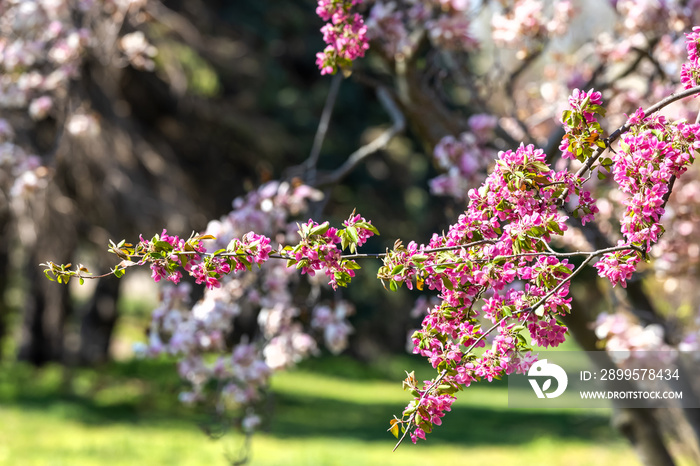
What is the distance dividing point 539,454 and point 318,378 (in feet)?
21.5

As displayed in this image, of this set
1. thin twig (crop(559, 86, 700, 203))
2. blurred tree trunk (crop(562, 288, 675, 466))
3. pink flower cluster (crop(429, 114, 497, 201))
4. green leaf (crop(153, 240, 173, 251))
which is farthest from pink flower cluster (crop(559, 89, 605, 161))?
blurred tree trunk (crop(562, 288, 675, 466))

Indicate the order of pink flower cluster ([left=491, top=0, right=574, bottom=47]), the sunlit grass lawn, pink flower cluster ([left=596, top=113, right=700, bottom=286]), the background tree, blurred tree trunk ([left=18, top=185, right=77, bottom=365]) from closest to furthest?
pink flower cluster ([left=596, top=113, right=700, bottom=286])
the background tree
pink flower cluster ([left=491, top=0, right=574, bottom=47])
the sunlit grass lawn
blurred tree trunk ([left=18, top=185, right=77, bottom=365])

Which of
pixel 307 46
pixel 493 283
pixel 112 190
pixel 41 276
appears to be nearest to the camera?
pixel 493 283

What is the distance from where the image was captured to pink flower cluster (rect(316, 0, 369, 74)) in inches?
91.0

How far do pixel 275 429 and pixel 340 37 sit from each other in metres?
6.62

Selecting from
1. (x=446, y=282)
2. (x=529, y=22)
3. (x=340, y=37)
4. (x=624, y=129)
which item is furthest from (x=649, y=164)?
(x=529, y=22)

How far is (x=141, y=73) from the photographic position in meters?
9.73

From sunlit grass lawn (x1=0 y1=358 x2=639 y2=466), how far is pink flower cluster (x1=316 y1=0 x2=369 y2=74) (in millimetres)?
3037

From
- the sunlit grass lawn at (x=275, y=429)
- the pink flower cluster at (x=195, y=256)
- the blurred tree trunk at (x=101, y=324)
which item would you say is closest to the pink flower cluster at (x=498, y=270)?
the pink flower cluster at (x=195, y=256)

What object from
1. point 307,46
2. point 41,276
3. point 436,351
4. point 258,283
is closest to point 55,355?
point 41,276

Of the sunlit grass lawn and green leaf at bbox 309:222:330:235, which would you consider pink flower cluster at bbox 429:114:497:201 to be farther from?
the sunlit grass lawn

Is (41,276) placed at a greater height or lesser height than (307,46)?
lesser

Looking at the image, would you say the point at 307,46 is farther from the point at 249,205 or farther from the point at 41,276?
the point at 249,205

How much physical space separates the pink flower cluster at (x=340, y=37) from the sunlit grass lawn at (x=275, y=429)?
3.04 m
